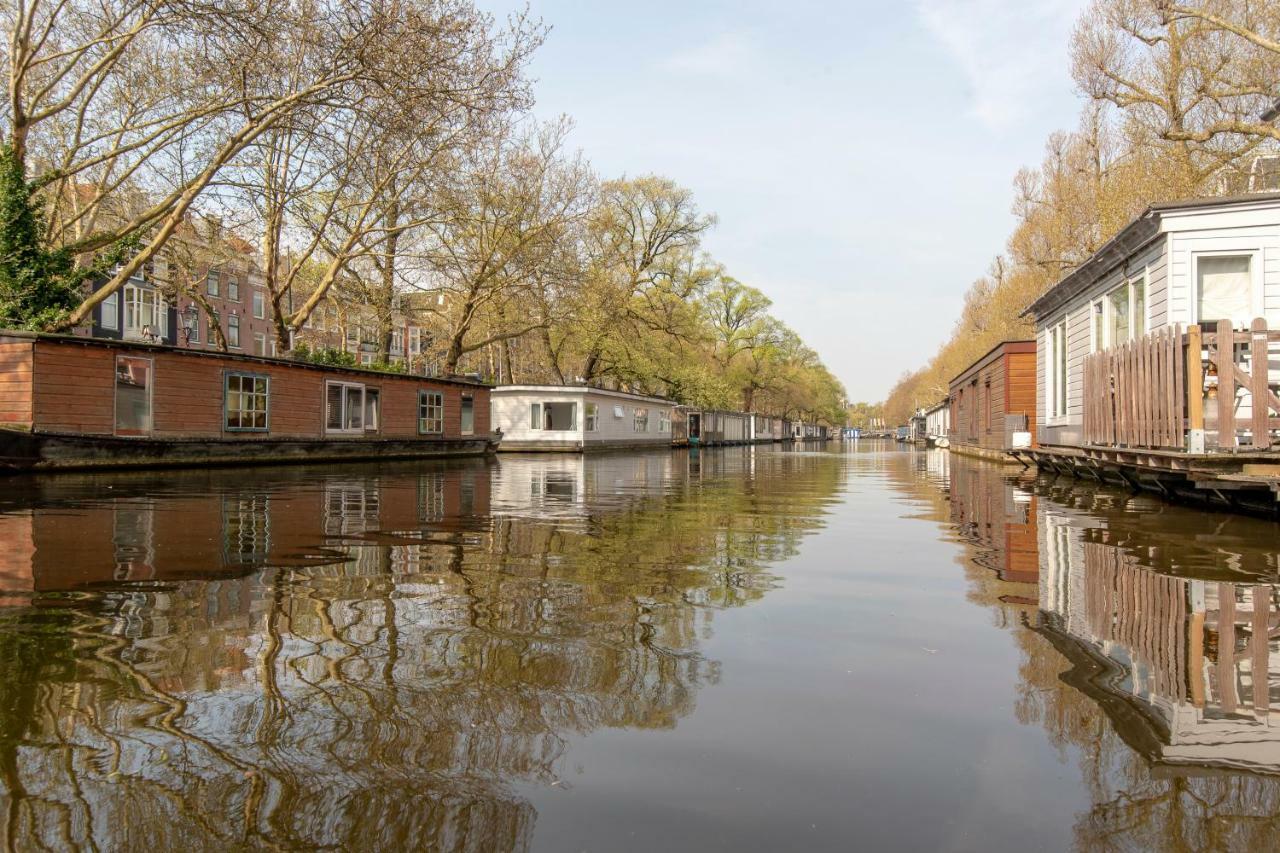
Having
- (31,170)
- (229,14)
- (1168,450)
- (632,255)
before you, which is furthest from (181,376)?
(632,255)

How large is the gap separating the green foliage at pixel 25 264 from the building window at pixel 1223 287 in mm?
22448

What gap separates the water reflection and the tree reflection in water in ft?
4.78

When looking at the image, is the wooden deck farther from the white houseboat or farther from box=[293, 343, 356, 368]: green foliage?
the white houseboat

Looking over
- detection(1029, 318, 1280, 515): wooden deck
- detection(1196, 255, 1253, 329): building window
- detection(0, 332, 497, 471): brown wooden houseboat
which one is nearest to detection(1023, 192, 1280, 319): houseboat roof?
detection(1196, 255, 1253, 329): building window

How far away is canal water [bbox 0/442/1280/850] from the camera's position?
7.54 ft

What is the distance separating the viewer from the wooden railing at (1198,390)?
9.04 m

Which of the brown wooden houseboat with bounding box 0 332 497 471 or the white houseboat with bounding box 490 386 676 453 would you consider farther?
the white houseboat with bounding box 490 386 676 453

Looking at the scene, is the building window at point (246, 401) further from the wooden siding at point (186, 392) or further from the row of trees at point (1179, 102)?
the row of trees at point (1179, 102)

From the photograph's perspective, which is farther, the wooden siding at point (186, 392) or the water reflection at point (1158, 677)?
the wooden siding at point (186, 392)

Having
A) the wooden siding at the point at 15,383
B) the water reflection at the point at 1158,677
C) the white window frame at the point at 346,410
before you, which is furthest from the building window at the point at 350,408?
the water reflection at the point at 1158,677

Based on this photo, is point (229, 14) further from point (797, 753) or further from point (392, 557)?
point (797, 753)

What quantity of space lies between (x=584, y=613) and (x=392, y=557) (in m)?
2.59

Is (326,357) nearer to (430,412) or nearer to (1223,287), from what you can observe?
(430,412)

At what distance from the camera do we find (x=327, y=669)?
3564 mm
